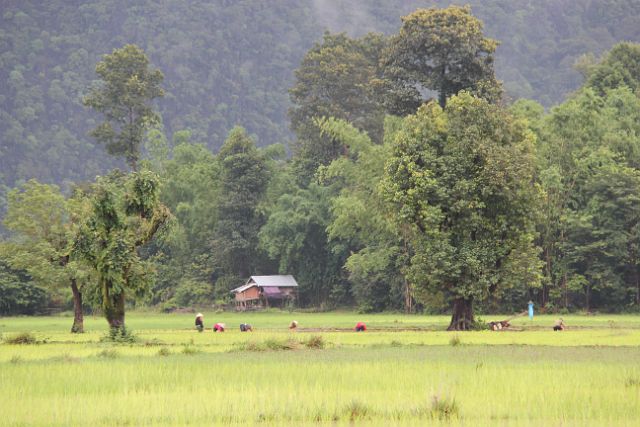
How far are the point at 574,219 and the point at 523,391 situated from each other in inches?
2083

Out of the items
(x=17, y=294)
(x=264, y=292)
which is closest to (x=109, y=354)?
(x=17, y=294)

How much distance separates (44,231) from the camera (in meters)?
51.2

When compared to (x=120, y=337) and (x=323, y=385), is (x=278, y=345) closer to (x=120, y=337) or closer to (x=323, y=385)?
(x=120, y=337)

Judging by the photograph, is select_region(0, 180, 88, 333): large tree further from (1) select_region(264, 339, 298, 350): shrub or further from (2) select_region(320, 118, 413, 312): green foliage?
(2) select_region(320, 118, 413, 312): green foliage

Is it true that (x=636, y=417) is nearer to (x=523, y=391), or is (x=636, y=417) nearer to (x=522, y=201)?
(x=523, y=391)

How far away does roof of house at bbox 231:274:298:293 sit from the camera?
A: 91.4m

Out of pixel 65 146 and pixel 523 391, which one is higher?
pixel 65 146

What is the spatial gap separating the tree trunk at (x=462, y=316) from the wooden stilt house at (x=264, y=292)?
4333 cm

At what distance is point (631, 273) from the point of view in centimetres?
7144

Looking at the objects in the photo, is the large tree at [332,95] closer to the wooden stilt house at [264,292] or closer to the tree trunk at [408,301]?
the wooden stilt house at [264,292]

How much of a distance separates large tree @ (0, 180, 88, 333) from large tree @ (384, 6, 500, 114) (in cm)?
3198

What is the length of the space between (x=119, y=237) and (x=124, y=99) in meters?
62.9

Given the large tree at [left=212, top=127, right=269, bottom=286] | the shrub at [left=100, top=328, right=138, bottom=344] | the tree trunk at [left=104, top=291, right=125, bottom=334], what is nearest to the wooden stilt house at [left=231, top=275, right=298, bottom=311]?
the large tree at [left=212, top=127, right=269, bottom=286]

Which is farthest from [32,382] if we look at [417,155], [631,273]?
[631,273]
